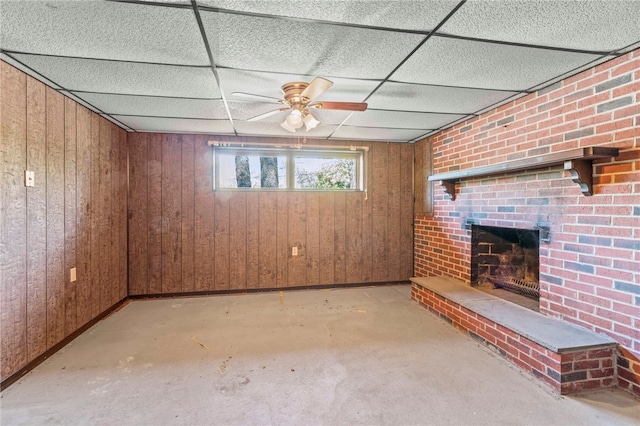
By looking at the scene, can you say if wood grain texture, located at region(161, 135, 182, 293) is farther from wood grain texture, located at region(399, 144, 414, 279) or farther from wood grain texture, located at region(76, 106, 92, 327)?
wood grain texture, located at region(399, 144, 414, 279)

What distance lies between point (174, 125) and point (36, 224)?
1.69 meters

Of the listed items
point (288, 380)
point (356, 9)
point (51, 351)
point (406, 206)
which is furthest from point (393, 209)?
point (51, 351)

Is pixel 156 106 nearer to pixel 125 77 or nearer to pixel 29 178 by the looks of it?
pixel 125 77

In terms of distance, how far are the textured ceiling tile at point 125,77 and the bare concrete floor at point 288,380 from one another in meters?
2.13

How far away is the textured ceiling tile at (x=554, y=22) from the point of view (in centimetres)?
137

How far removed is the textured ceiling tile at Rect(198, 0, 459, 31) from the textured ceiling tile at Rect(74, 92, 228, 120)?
4.60 feet

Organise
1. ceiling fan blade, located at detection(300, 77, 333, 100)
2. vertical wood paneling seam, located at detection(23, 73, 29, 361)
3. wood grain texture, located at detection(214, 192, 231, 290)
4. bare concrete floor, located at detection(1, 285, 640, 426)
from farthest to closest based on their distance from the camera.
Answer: wood grain texture, located at detection(214, 192, 231, 290), vertical wood paneling seam, located at detection(23, 73, 29, 361), ceiling fan blade, located at detection(300, 77, 333, 100), bare concrete floor, located at detection(1, 285, 640, 426)

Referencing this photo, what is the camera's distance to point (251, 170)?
13.2 ft

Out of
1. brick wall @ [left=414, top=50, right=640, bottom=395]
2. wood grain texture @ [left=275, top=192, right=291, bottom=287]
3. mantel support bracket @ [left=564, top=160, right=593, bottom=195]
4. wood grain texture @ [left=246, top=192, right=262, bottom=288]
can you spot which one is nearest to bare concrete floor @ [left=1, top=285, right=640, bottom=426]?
brick wall @ [left=414, top=50, right=640, bottom=395]

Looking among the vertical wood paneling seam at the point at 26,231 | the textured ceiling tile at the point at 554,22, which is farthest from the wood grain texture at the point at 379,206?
the vertical wood paneling seam at the point at 26,231

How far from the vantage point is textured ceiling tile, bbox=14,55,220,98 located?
192 centimetres

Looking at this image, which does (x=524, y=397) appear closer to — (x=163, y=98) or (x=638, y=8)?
(x=638, y=8)

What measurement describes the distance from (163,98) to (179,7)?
136 cm

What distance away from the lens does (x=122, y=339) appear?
8.52 feet
